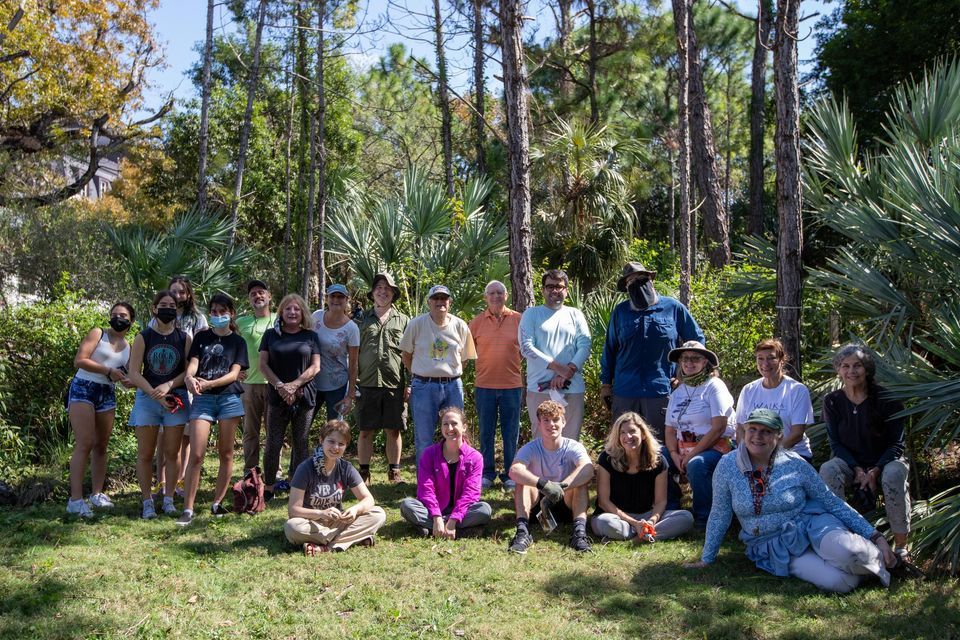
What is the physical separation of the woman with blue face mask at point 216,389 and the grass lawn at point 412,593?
54 cm

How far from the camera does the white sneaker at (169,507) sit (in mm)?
6375

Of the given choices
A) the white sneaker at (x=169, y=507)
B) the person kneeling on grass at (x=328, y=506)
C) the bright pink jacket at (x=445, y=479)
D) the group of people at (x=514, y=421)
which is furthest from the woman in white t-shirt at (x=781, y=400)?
the white sneaker at (x=169, y=507)

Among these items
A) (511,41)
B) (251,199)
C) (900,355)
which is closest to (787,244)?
(900,355)

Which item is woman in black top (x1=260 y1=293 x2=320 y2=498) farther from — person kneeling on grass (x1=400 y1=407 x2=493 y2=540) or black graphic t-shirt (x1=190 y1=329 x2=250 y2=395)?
person kneeling on grass (x1=400 y1=407 x2=493 y2=540)

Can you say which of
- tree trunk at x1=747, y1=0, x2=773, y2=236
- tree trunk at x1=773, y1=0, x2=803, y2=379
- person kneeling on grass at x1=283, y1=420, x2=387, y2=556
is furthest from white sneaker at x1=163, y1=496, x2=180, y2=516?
tree trunk at x1=747, y1=0, x2=773, y2=236

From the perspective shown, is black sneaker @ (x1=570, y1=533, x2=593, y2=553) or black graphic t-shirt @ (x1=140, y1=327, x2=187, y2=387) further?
black graphic t-shirt @ (x1=140, y1=327, x2=187, y2=387)

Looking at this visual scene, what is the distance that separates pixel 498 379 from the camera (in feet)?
23.1

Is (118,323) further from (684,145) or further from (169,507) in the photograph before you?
(684,145)

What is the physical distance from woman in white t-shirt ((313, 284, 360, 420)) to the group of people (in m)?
0.02

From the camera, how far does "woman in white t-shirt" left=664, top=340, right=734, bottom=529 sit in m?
5.92

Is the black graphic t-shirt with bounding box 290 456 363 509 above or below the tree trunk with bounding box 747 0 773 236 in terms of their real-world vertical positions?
below

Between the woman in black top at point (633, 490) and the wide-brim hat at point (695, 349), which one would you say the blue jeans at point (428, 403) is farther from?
the wide-brim hat at point (695, 349)

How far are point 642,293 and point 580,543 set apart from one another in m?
2.10

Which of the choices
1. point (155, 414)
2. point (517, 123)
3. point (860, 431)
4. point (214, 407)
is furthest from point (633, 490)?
point (517, 123)
